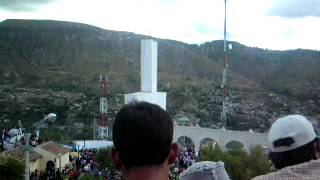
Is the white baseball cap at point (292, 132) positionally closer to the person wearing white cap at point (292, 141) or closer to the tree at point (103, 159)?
the person wearing white cap at point (292, 141)

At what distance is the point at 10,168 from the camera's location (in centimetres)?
1509

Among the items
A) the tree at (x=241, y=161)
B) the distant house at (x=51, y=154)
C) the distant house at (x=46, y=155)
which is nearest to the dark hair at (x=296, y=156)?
the tree at (x=241, y=161)

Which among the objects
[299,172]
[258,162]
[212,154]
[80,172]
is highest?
[299,172]

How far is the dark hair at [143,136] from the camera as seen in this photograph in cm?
146

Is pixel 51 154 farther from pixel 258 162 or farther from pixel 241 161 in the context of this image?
pixel 258 162

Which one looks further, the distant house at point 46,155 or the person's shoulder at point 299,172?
the distant house at point 46,155

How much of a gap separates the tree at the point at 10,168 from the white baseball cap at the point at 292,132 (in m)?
14.1

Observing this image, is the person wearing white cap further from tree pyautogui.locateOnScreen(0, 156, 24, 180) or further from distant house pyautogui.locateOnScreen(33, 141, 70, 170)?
distant house pyautogui.locateOnScreen(33, 141, 70, 170)

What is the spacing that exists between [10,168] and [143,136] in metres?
14.4

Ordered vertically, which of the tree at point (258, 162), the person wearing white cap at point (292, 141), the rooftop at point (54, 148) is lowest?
the tree at point (258, 162)

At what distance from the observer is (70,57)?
79.9m

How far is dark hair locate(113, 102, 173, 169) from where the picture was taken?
146 centimetres

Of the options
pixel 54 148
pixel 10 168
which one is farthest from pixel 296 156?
pixel 54 148

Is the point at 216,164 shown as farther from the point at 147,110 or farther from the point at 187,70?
the point at 187,70
